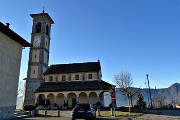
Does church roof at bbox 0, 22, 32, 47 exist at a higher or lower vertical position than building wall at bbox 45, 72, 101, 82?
higher

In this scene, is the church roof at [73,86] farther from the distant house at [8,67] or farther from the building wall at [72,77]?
the distant house at [8,67]

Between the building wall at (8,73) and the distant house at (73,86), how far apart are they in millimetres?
18693

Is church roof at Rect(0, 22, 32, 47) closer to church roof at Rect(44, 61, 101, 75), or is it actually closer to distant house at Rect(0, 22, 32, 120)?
distant house at Rect(0, 22, 32, 120)

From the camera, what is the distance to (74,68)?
4438cm

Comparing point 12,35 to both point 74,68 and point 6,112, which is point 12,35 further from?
point 74,68

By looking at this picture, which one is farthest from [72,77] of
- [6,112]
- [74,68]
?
[6,112]

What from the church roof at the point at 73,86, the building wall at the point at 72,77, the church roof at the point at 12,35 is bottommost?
the church roof at the point at 73,86

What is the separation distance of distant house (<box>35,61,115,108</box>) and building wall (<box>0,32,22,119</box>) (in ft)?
61.3

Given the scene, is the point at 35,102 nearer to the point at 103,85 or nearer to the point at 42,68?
the point at 42,68

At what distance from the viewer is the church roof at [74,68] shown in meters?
42.5


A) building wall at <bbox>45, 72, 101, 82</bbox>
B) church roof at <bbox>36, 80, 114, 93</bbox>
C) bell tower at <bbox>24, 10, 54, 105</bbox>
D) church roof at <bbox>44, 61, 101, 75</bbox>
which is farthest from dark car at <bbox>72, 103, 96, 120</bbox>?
bell tower at <bbox>24, 10, 54, 105</bbox>

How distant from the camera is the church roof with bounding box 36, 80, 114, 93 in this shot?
3719 centimetres

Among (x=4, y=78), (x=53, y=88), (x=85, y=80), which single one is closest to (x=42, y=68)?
(x=53, y=88)

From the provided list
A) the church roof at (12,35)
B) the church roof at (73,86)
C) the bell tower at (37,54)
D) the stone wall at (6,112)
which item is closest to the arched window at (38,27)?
the bell tower at (37,54)
